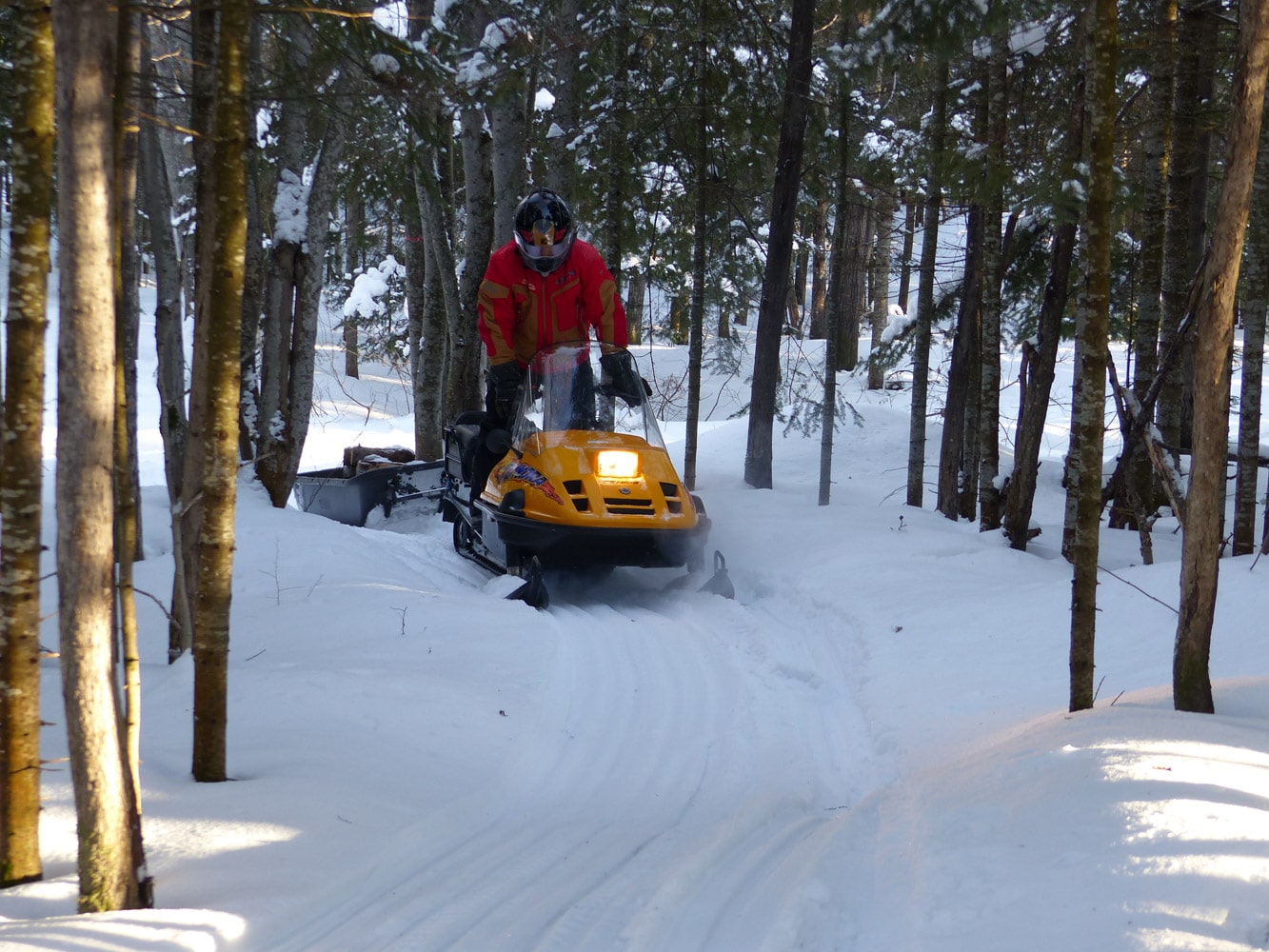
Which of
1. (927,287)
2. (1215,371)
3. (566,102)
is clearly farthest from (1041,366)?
(566,102)

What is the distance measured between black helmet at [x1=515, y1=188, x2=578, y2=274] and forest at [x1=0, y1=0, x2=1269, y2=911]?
3.80 ft

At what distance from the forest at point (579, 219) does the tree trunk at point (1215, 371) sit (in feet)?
0.04

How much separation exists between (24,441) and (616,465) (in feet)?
15.8

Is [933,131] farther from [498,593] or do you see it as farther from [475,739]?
[475,739]

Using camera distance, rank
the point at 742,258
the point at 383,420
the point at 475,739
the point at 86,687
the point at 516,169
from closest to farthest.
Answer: the point at 86,687 → the point at 475,739 → the point at 516,169 → the point at 742,258 → the point at 383,420

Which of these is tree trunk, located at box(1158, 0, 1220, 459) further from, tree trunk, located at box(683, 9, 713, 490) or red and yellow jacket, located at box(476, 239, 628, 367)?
red and yellow jacket, located at box(476, 239, 628, 367)

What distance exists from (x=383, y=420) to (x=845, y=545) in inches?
729

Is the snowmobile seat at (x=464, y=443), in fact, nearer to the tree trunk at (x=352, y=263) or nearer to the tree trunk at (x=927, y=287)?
the tree trunk at (x=927, y=287)

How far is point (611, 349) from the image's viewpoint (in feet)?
26.6

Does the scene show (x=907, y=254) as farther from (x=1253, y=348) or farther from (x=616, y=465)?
(x=616, y=465)

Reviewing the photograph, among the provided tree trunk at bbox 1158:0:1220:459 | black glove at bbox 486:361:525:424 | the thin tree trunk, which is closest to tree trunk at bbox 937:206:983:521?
tree trunk at bbox 1158:0:1220:459

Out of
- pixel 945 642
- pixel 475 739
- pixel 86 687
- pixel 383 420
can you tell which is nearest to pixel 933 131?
pixel 945 642

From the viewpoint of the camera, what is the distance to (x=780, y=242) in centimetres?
1041

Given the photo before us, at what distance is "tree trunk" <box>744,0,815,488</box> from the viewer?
9.92m
